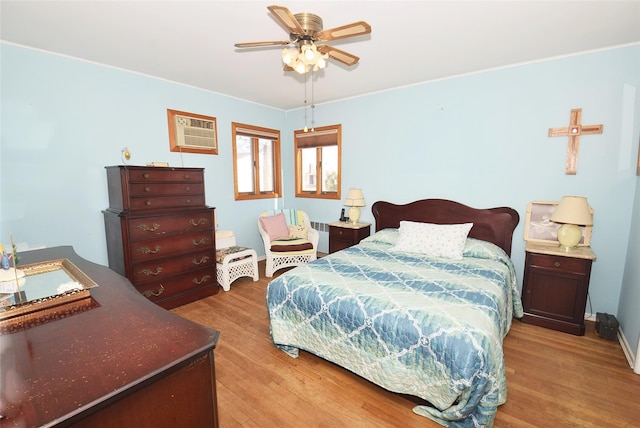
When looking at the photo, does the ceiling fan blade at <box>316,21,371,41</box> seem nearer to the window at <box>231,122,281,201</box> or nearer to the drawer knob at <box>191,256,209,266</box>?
the drawer knob at <box>191,256,209,266</box>

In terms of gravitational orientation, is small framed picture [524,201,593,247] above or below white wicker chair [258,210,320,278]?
above

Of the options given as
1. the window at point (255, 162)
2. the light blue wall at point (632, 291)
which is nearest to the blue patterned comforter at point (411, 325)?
the light blue wall at point (632, 291)

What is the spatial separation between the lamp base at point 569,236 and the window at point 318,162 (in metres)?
2.74

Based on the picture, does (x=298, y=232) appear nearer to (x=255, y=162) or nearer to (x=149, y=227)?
(x=255, y=162)

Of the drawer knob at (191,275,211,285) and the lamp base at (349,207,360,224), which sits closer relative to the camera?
the drawer knob at (191,275,211,285)

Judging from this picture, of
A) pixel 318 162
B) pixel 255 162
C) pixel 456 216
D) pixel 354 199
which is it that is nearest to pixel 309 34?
pixel 354 199

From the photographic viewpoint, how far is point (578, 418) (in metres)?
1.68

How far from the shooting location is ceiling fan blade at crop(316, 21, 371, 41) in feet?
5.19

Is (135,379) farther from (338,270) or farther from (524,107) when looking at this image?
(524,107)

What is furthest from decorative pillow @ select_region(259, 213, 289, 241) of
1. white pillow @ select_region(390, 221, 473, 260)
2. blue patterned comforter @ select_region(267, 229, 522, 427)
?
white pillow @ select_region(390, 221, 473, 260)

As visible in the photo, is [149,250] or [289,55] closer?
[289,55]

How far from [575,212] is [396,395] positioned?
7.29 ft

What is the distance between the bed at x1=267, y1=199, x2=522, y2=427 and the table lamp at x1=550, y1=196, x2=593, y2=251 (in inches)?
21.4

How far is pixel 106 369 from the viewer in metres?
0.80
